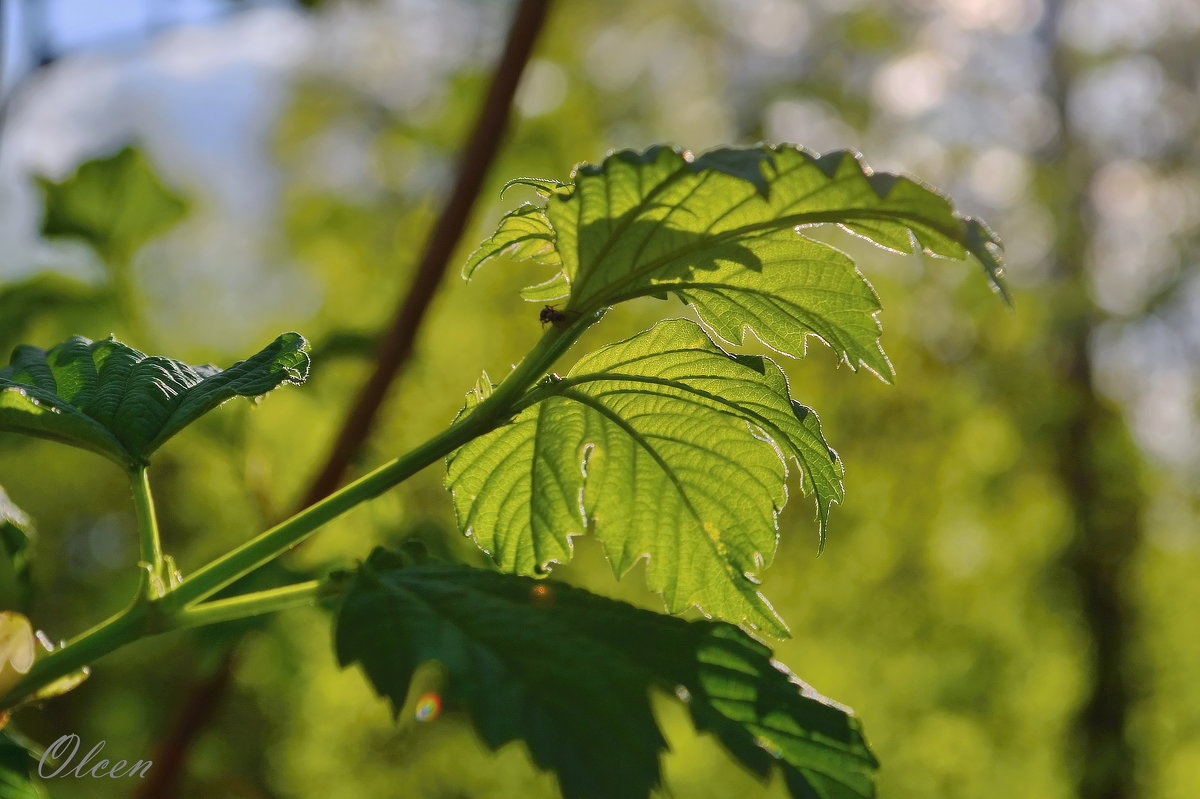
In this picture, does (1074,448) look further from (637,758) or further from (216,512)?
(637,758)

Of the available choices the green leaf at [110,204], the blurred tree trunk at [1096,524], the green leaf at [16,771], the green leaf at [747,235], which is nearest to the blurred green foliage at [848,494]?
the blurred tree trunk at [1096,524]

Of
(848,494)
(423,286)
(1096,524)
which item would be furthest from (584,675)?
(1096,524)

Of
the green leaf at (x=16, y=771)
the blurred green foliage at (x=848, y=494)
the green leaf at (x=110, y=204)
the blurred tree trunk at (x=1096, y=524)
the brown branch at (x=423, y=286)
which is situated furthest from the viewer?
the blurred tree trunk at (x=1096, y=524)

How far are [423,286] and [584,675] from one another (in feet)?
2.71

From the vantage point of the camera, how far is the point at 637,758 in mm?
396

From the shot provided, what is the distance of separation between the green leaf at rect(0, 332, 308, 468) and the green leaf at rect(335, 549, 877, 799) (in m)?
0.15

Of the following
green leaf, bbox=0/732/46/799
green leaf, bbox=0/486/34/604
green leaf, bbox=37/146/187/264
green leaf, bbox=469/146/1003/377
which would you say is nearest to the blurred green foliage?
green leaf, bbox=37/146/187/264

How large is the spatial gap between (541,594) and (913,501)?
5.84 m

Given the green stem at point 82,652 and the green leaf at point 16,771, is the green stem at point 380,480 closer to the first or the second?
the green stem at point 82,652

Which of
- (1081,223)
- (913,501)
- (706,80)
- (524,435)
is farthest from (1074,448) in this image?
(524,435)

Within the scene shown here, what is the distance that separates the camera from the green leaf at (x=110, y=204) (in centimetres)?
137

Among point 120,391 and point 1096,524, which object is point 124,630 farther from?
point 1096,524

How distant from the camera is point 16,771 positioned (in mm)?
528

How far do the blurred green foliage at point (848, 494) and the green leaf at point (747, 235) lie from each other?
2.23m
